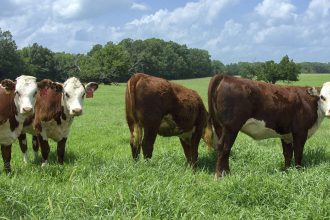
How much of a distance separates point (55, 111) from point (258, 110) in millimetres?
4069

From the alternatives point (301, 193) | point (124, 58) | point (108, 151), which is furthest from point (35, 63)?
point (301, 193)

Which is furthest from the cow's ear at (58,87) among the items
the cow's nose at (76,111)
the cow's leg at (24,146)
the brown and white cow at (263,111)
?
the brown and white cow at (263,111)

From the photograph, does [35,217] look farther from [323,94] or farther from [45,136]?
[323,94]

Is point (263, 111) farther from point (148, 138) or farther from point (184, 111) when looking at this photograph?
point (148, 138)

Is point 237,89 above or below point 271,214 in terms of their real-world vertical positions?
above

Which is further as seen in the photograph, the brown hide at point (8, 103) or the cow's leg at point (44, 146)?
the cow's leg at point (44, 146)

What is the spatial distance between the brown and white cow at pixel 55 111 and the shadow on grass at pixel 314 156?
4678 millimetres

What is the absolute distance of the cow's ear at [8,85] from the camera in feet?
25.5

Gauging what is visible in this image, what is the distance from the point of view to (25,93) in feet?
25.4

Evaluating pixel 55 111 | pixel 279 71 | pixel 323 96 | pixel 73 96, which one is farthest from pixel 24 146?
pixel 279 71

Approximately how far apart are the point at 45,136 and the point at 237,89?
3979 millimetres

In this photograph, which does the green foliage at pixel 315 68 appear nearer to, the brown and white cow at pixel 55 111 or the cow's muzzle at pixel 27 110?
the brown and white cow at pixel 55 111

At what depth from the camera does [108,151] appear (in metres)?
10.4

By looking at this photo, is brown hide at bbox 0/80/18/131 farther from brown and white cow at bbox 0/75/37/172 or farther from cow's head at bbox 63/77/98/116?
cow's head at bbox 63/77/98/116
